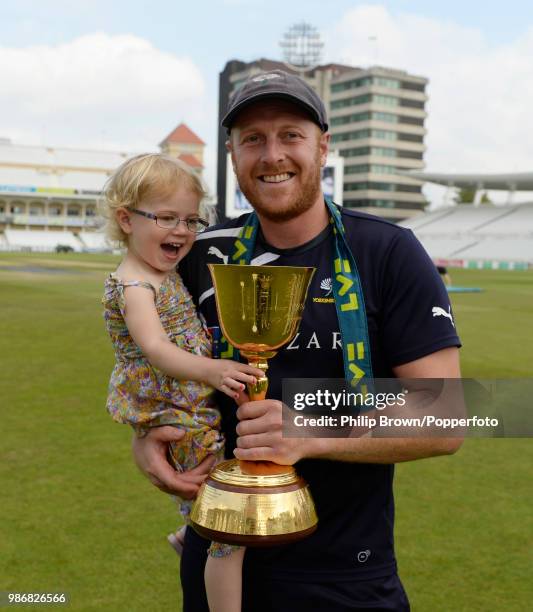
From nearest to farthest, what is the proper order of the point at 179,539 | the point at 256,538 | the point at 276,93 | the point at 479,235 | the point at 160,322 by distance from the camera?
the point at 256,538 → the point at 276,93 → the point at 160,322 → the point at 179,539 → the point at 479,235

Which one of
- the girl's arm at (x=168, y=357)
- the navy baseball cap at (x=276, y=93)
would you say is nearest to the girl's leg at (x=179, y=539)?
the girl's arm at (x=168, y=357)

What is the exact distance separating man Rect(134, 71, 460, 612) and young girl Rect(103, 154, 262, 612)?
66 millimetres

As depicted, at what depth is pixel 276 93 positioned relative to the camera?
1871 mm

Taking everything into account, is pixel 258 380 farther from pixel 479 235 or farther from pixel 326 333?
pixel 479 235

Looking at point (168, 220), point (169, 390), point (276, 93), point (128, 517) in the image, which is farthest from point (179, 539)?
point (128, 517)

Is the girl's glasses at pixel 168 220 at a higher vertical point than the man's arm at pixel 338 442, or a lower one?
higher

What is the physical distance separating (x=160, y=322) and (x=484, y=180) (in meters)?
68.2

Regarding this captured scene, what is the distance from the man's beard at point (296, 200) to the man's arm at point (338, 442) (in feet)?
1.66

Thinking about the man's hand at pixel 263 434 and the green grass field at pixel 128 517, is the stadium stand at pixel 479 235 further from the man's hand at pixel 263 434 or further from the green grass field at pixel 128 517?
the man's hand at pixel 263 434

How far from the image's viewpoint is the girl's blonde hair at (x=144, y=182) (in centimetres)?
215

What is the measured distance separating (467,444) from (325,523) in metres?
4.34

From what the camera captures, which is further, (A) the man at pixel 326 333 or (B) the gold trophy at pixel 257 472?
(A) the man at pixel 326 333

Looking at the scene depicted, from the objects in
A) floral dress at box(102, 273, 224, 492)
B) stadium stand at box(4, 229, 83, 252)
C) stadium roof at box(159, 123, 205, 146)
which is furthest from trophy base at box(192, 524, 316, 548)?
stadium roof at box(159, 123, 205, 146)

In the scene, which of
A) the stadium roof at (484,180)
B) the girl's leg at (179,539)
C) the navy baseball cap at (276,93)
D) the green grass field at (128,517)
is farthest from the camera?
the stadium roof at (484,180)
